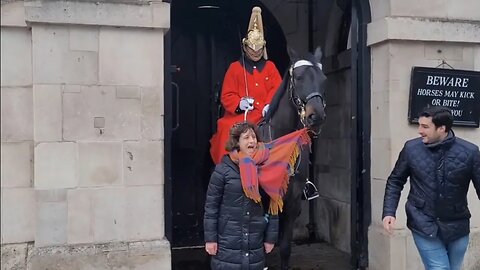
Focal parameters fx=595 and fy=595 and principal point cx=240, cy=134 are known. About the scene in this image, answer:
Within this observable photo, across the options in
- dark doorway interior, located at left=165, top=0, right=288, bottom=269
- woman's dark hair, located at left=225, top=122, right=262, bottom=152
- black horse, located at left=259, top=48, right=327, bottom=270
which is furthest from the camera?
dark doorway interior, located at left=165, top=0, right=288, bottom=269

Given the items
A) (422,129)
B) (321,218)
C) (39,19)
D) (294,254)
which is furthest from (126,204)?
(321,218)

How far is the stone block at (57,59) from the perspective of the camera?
4812mm

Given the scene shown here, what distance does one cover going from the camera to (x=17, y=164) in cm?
488

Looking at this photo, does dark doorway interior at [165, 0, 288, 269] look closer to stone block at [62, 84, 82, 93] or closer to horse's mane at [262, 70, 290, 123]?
horse's mane at [262, 70, 290, 123]

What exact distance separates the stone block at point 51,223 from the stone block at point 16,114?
58cm

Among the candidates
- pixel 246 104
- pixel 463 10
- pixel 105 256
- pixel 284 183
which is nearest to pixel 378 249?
pixel 284 183

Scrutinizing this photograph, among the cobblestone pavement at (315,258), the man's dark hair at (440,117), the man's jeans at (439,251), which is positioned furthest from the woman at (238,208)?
the cobblestone pavement at (315,258)

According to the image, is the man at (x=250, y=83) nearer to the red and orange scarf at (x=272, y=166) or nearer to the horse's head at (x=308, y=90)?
the horse's head at (x=308, y=90)

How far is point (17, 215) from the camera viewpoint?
491 centimetres

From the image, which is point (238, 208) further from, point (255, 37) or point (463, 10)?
point (463, 10)

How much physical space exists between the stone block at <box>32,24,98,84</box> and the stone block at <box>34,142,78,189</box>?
0.54 meters

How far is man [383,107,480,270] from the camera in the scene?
4113 mm

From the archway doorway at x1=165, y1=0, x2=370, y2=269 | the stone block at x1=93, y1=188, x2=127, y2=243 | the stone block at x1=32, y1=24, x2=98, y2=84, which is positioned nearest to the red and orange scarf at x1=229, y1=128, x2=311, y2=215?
the stone block at x1=93, y1=188, x2=127, y2=243

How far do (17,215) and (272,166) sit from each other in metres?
2.18
